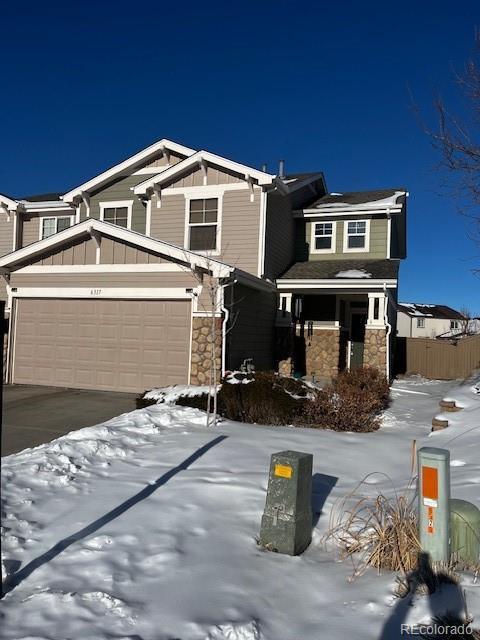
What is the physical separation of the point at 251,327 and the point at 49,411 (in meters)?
6.01

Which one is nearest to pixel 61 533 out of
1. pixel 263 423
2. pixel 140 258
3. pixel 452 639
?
pixel 452 639

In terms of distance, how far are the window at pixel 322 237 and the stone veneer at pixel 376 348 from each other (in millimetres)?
3563

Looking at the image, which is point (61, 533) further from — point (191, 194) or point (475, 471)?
point (191, 194)

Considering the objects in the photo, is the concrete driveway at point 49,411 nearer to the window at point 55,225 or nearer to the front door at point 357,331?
the window at point 55,225

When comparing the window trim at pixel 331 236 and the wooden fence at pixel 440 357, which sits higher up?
the window trim at pixel 331 236

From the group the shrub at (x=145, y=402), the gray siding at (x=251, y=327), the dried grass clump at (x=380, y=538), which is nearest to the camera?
the dried grass clump at (x=380, y=538)

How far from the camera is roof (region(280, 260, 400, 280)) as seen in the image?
1530 centimetres

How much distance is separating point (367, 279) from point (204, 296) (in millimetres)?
5750

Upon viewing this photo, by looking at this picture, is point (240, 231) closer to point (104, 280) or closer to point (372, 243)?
point (104, 280)

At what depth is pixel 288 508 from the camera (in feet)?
13.4

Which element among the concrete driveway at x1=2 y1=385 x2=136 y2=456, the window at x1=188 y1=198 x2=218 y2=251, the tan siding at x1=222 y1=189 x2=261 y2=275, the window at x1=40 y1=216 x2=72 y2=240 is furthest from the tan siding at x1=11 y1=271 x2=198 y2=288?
the window at x1=40 y1=216 x2=72 y2=240

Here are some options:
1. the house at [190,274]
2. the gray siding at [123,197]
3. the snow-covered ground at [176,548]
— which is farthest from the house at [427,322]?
the snow-covered ground at [176,548]

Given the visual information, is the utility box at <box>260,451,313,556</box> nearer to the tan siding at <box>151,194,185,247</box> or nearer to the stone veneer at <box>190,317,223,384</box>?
the stone veneer at <box>190,317,223,384</box>

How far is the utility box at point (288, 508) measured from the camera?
4.04 metres
